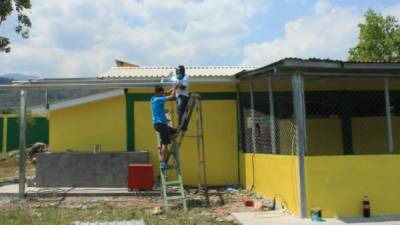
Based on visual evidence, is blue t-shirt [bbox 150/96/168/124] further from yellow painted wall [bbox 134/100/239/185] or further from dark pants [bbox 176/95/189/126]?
yellow painted wall [bbox 134/100/239/185]

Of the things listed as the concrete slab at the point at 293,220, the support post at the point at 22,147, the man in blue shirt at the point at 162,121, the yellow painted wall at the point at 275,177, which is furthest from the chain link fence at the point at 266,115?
the support post at the point at 22,147

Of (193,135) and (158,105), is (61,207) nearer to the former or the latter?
(158,105)

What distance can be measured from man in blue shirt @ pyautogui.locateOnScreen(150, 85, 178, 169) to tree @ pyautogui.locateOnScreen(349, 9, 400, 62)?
63.7 ft

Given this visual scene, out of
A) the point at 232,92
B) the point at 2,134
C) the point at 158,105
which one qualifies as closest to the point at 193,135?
the point at 232,92

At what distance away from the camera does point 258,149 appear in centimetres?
1283

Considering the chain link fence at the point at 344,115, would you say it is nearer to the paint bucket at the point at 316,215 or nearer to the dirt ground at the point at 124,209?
the dirt ground at the point at 124,209

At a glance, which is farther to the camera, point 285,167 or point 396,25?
point 396,25

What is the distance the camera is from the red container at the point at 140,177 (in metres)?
12.8

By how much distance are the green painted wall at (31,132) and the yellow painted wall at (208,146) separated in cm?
1658

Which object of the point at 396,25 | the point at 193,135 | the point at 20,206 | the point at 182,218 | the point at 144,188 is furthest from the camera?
the point at 396,25

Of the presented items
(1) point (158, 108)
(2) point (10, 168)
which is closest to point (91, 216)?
(1) point (158, 108)

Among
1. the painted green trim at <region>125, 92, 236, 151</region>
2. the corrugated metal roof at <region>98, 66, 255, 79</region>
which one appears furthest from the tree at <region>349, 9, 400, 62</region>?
the painted green trim at <region>125, 92, 236, 151</region>

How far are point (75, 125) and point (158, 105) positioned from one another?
439 cm

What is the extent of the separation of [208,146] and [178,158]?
8.44ft
